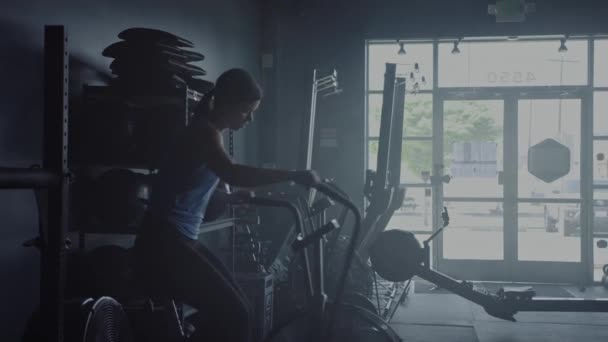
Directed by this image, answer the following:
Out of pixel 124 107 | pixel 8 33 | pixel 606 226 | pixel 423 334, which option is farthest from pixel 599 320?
pixel 8 33

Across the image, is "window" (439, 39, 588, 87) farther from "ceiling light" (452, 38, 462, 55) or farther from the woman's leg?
the woman's leg

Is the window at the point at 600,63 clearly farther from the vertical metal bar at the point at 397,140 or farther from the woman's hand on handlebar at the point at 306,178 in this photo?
the woman's hand on handlebar at the point at 306,178

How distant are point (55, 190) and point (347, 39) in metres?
5.45

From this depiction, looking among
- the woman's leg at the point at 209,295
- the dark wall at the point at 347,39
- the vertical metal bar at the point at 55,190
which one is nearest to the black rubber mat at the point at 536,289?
the dark wall at the point at 347,39

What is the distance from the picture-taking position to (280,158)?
268 inches

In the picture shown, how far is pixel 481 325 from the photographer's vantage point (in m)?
4.59

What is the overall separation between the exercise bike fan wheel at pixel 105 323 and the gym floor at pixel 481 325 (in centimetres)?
249

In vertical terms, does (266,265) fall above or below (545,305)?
above

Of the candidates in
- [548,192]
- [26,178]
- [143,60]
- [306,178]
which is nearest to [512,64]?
[548,192]

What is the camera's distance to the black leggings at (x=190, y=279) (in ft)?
6.37

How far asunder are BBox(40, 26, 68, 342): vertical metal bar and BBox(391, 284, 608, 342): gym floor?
2966 mm

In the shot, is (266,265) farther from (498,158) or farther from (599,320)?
(498,158)

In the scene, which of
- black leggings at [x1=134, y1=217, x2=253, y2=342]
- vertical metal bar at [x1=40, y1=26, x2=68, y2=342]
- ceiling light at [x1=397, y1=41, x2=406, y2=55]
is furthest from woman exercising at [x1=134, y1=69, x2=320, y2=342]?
ceiling light at [x1=397, y1=41, x2=406, y2=55]

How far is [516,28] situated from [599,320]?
10.6 ft
